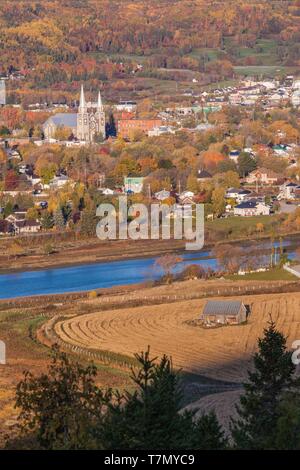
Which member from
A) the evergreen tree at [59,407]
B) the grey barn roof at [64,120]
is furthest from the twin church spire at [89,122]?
the evergreen tree at [59,407]

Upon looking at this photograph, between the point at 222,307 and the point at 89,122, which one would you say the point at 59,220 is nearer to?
the point at 222,307

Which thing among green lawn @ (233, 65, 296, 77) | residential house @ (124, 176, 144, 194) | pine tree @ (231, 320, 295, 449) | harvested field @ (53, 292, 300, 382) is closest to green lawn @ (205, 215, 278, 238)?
residential house @ (124, 176, 144, 194)

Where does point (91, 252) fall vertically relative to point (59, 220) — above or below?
above

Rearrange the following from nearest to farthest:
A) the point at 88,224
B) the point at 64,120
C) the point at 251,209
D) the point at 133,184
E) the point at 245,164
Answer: the point at 88,224 → the point at 251,209 → the point at 133,184 → the point at 245,164 → the point at 64,120

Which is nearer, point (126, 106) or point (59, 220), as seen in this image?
point (59, 220)

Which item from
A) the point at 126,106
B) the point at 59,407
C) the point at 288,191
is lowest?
the point at 126,106

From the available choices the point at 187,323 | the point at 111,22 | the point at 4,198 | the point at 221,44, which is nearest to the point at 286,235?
the point at 4,198

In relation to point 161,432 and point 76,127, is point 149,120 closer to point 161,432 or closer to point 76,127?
point 76,127

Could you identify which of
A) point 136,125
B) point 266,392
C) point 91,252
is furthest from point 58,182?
point 266,392
